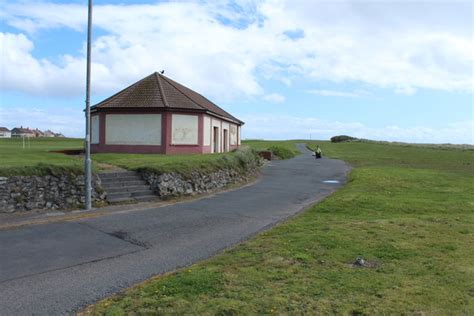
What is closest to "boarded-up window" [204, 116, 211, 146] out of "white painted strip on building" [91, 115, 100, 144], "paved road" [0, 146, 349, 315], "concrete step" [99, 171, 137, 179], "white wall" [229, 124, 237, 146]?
"white painted strip on building" [91, 115, 100, 144]

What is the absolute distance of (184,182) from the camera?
56.3ft

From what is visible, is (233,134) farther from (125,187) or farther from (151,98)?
(125,187)

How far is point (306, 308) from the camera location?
207 inches

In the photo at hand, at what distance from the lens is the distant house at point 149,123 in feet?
93.8

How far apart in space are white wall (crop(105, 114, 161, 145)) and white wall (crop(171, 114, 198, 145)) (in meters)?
0.94

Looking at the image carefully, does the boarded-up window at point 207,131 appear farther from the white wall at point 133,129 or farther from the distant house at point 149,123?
the white wall at point 133,129

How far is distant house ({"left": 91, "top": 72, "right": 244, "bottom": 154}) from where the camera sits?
28.6 meters

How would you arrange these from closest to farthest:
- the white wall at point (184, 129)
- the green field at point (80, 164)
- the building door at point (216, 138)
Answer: the green field at point (80, 164) < the white wall at point (184, 129) < the building door at point (216, 138)

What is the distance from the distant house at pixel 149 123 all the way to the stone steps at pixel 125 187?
39.5 feet

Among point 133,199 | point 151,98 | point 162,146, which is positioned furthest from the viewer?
point 151,98

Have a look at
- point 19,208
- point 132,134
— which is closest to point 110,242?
point 19,208

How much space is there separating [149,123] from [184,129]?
2194mm

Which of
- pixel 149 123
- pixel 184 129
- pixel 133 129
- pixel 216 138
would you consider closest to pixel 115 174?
pixel 149 123

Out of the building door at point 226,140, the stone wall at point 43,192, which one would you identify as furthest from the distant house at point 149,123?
the stone wall at point 43,192
